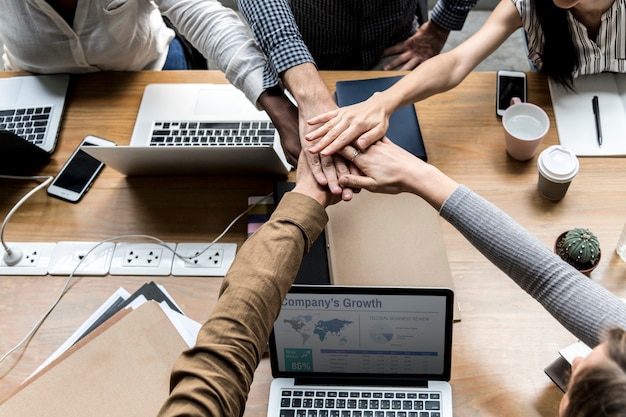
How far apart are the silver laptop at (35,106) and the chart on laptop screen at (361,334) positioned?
0.80m

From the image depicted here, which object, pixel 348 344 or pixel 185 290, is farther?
pixel 185 290

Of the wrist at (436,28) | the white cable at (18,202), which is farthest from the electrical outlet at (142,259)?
the wrist at (436,28)

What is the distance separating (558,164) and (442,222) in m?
0.27

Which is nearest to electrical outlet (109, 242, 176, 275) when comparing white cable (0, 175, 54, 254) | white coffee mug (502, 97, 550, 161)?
white cable (0, 175, 54, 254)

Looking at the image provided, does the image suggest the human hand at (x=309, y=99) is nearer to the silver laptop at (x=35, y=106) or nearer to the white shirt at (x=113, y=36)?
the white shirt at (x=113, y=36)

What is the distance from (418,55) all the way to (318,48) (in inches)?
11.8

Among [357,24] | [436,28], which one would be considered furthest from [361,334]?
[436,28]

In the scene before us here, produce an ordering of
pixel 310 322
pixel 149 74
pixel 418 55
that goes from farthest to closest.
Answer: pixel 418 55
pixel 149 74
pixel 310 322

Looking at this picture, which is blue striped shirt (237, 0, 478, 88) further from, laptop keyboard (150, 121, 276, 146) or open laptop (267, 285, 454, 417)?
open laptop (267, 285, 454, 417)

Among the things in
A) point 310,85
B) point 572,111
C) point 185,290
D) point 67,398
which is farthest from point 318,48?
point 67,398

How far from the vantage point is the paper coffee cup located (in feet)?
4.04

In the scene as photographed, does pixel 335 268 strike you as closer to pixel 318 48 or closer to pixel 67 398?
pixel 67 398

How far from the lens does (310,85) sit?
134cm

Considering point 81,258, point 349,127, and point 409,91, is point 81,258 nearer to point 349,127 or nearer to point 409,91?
point 349,127
